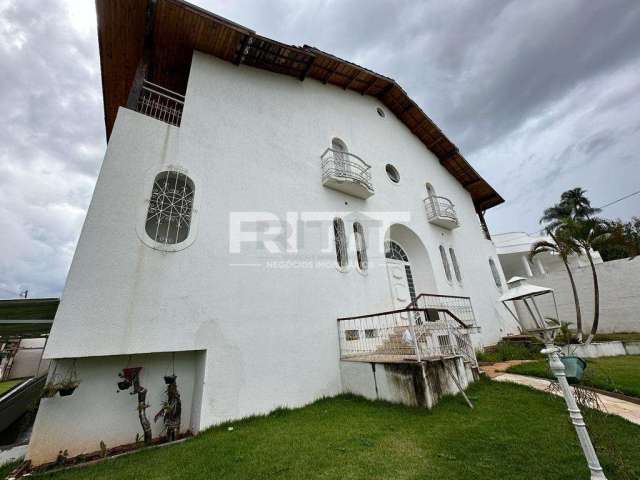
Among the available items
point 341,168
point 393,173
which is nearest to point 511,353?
point 393,173

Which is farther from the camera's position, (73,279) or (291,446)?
(73,279)

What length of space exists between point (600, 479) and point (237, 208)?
636cm

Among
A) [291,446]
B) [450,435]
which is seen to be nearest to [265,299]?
[291,446]

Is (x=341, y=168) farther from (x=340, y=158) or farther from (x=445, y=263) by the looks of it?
(x=445, y=263)

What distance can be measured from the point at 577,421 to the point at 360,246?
620cm

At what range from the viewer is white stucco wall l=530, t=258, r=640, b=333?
38.5 feet

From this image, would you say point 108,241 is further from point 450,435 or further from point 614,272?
point 614,272

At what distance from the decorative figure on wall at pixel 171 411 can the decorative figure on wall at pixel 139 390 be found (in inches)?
8.8

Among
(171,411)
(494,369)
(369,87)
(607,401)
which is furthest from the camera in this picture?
(369,87)

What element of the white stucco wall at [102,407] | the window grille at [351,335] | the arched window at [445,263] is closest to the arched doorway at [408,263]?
the arched window at [445,263]

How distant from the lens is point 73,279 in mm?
3982

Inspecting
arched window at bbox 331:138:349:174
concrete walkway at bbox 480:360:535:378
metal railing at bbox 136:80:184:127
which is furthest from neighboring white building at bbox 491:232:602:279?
metal railing at bbox 136:80:184:127

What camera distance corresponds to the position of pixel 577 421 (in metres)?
2.31

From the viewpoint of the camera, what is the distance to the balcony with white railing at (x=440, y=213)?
11.0 m
